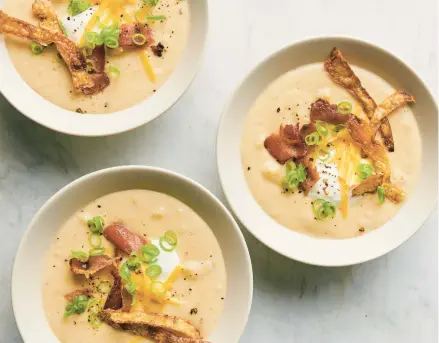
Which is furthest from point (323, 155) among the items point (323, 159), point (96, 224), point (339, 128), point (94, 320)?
point (94, 320)

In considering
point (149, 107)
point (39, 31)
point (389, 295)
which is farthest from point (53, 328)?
point (389, 295)

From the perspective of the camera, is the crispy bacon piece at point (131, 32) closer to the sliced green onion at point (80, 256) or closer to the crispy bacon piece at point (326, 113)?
the crispy bacon piece at point (326, 113)

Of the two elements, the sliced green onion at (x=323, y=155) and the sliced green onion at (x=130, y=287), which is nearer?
the sliced green onion at (x=130, y=287)

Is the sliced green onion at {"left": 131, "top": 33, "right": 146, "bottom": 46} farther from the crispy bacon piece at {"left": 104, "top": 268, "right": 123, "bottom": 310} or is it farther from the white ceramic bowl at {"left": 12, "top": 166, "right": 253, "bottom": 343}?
the crispy bacon piece at {"left": 104, "top": 268, "right": 123, "bottom": 310}

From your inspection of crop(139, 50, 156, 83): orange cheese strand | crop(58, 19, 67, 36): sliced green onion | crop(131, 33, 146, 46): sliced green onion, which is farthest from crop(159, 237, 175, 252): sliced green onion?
crop(58, 19, 67, 36): sliced green onion

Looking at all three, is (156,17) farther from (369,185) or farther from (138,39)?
(369,185)

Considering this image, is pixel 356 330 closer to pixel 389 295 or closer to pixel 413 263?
pixel 389 295

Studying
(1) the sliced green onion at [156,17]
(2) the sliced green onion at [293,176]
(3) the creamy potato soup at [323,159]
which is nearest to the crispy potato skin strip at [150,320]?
(3) the creamy potato soup at [323,159]
